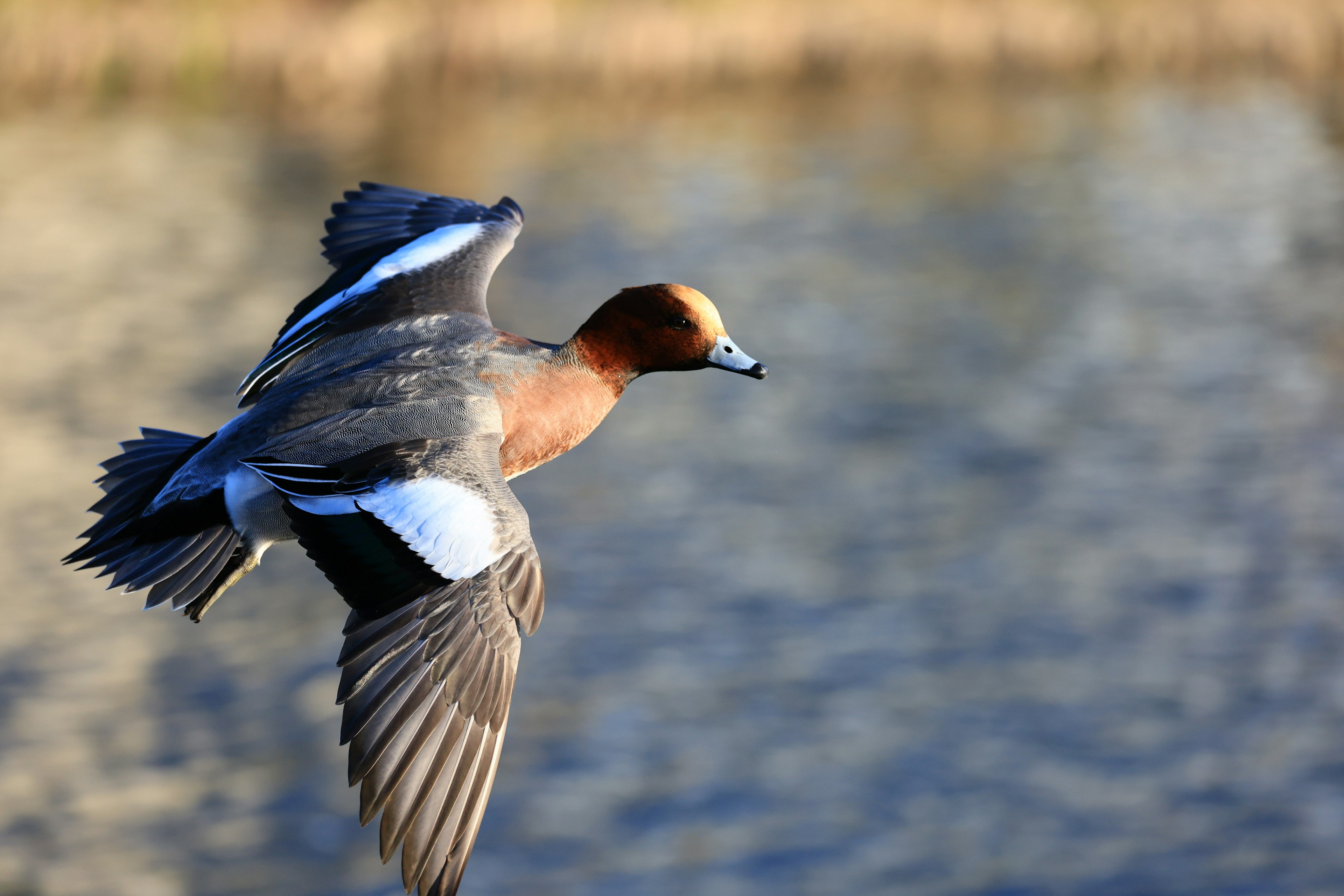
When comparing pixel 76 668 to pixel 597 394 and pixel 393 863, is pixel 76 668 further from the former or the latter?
pixel 597 394

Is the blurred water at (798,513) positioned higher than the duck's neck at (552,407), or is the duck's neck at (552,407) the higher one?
the blurred water at (798,513)

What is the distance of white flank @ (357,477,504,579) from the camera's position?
297 centimetres

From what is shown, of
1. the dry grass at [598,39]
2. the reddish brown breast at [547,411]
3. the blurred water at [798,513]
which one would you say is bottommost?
the reddish brown breast at [547,411]

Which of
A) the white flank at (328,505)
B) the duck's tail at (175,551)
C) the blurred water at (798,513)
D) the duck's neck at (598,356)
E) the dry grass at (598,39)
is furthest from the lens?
the dry grass at (598,39)

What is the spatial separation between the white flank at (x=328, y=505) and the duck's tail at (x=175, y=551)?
0.39 metres

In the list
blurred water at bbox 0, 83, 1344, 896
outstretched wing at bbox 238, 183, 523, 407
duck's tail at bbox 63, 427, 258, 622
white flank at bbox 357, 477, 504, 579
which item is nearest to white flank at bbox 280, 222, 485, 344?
outstretched wing at bbox 238, 183, 523, 407

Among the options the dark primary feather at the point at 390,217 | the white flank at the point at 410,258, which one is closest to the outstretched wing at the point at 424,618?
the white flank at the point at 410,258

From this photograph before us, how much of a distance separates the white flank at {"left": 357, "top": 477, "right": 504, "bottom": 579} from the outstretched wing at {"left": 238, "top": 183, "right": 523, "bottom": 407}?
795mm

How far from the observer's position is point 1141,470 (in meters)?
14.1

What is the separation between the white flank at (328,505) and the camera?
3.08 m

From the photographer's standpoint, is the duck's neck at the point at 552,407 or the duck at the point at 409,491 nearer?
the duck at the point at 409,491

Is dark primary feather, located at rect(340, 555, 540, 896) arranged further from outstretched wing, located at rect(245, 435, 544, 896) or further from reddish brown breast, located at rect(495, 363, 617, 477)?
reddish brown breast, located at rect(495, 363, 617, 477)

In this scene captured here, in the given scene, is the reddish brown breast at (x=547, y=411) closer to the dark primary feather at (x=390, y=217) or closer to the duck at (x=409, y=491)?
the duck at (x=409, y=491)

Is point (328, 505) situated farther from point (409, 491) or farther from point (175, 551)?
→ point (175, 551)
